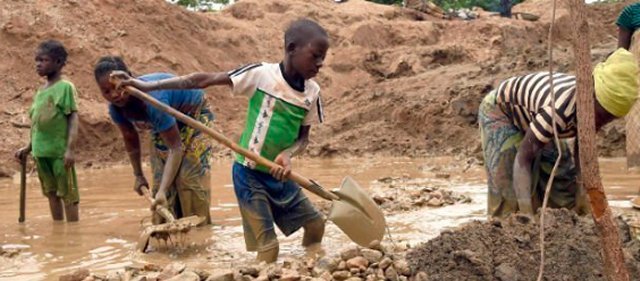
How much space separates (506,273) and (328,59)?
13.5m

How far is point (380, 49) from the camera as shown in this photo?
17.3 m

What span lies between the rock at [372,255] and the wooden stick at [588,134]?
1.42 meters

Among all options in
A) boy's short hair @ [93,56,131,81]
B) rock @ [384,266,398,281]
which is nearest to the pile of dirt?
boy's short hair @ [93,56,131,81]

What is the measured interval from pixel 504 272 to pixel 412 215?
2540 millimetres

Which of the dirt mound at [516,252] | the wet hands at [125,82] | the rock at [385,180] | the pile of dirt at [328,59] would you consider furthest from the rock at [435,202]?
the pile of dirt at [328,59]

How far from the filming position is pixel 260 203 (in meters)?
4.37

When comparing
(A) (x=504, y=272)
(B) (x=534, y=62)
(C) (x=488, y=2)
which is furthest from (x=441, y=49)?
(C) (x=488, y=2)

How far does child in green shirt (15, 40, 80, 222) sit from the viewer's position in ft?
19.5

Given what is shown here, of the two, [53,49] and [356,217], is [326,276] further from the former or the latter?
[53,49]

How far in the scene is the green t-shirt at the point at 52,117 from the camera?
5.97 m

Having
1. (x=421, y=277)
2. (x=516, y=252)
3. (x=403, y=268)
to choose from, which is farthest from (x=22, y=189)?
(x=516, y=252)

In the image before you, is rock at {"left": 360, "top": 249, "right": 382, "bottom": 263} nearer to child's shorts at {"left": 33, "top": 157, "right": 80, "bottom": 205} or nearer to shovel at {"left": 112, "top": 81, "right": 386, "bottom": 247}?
shovel at {"left": 112, "top": 81, "right": 386, "bottom": 247}

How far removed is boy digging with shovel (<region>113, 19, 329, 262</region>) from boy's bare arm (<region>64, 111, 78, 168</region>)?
1900 millimetres

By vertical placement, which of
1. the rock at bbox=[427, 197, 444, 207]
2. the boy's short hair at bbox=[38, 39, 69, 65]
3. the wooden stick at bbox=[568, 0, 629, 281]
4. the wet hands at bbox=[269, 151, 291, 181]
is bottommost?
the rock at bbox=[427, 197, 444, 207]
